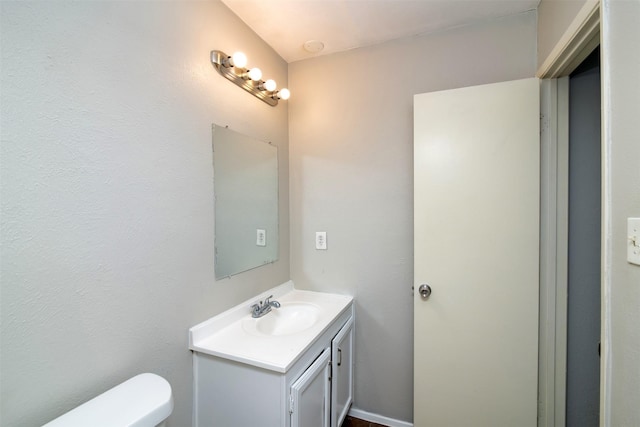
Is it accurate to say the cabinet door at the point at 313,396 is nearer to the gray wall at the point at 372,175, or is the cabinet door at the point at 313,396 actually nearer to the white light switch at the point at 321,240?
the gray wall at the point at 372,175

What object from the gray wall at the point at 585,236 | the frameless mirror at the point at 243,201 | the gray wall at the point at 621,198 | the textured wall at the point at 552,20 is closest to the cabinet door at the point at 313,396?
the frameless mirror at the point at 243,201

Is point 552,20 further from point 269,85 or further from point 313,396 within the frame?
point 313,396

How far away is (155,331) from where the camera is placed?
3.41 ft

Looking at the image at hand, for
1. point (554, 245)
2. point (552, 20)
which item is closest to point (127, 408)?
point (554, 245)

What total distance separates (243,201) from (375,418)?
5.54 feet

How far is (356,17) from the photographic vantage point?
1.50 m

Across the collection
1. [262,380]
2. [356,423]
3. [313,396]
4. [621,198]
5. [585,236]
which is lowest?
[356,423]

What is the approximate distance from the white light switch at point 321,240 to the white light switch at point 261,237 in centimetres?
39

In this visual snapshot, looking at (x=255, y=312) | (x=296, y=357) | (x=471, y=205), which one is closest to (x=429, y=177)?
(x=471, y=205)

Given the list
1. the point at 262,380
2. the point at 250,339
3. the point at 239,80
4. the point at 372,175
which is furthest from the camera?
the point at 372,175

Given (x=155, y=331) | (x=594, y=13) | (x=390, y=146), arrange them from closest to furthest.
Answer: (x=594, y=13) < (x=155, y=331) < (x=390, y=146)

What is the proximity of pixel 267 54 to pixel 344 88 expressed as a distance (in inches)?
21.9

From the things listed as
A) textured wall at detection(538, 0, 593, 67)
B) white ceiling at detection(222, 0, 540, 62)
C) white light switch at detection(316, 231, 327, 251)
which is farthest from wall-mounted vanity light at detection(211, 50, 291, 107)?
textured wall at detection(538, 0, 593, 67)

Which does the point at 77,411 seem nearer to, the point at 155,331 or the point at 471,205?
the point at 155,331
